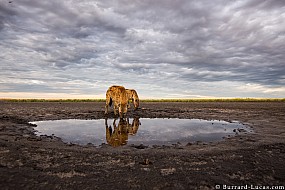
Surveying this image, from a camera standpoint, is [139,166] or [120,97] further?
[120,97]

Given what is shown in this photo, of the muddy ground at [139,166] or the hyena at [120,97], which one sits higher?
the hyena at [120,97]

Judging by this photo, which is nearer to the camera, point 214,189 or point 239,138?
point 214,189

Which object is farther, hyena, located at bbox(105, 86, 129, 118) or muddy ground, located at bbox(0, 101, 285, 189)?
hyena, located at bbox(105, 86, 129, 118)

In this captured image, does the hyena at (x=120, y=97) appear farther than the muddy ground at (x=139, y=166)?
Yes

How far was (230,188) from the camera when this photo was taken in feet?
16.5

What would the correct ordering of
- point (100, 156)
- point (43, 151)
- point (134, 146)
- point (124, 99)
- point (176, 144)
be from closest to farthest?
point (100, 156) → point (43, 151) → point (134, 146) → point (176, 144) → point (124, 99)

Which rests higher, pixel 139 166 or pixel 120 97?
pixel 120 97

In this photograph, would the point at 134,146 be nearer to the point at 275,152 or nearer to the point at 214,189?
the point at 214,189

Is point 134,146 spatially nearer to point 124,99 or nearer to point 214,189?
point 214,189

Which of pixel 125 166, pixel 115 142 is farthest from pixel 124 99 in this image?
pixel 125 166

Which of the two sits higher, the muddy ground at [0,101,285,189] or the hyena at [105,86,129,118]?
the hyena at [105,86,129,118]

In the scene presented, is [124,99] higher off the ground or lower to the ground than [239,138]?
higher

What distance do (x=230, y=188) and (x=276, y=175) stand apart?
1.86 meters

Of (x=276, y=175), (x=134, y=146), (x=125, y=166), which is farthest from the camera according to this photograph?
(x=134, y=146)
